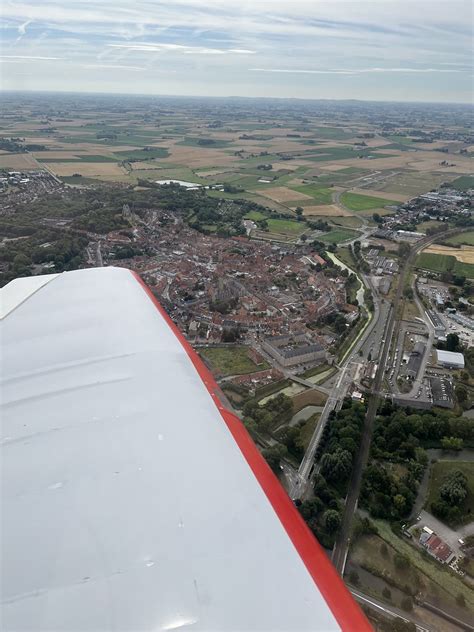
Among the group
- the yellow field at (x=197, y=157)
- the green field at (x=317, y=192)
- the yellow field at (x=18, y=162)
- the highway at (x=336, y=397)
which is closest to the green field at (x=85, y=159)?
the yellow field at (x=18, y=162)

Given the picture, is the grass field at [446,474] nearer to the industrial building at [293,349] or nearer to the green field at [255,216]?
the industrial building at [293,349]

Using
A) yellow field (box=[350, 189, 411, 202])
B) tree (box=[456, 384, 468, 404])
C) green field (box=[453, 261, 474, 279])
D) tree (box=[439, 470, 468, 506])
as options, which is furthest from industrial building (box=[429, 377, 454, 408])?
yellow field (box=[350, 189, 411, 202])

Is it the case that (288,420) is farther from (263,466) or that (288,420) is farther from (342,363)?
(263,466)

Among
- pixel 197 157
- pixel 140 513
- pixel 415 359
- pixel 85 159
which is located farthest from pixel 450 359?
pixel 85 159

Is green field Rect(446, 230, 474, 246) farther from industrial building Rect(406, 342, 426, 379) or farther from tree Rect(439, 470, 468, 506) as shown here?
tree Rect(439, 470, 468, 506)

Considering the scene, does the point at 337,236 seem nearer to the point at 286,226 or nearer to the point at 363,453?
the point at 286,226

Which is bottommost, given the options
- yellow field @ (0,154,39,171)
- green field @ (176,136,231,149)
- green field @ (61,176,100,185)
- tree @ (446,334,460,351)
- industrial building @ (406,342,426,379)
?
industrial building @ (406,342,426,379)
